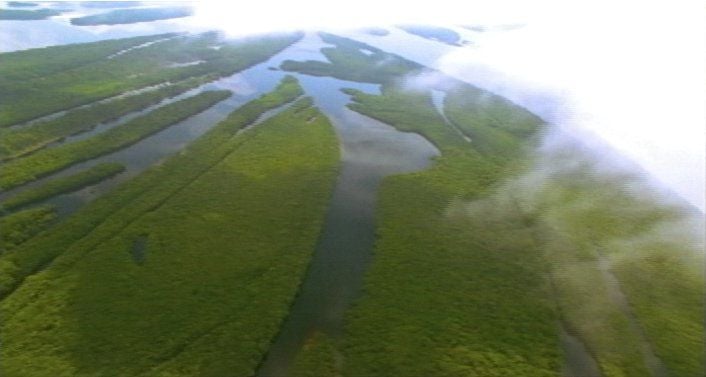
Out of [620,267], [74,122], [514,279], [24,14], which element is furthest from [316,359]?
[24,14]

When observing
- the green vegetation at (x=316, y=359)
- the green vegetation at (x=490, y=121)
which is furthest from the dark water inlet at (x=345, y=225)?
the green vegetation at (x=490, y=121)

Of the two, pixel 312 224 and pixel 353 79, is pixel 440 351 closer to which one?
pixel 312 224

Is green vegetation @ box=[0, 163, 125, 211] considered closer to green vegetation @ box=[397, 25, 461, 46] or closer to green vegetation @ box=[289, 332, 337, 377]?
green vegetation @ box=[289, 332, 337, 377]

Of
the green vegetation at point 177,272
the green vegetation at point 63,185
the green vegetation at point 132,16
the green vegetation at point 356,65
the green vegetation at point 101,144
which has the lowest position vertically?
the green vegetation at point 177,272

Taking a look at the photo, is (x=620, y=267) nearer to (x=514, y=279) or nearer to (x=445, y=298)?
(x=514, y=279)

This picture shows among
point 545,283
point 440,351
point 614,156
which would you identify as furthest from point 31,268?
point 614,156

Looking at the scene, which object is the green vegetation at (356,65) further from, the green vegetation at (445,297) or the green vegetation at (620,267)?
the green vegetation at (620,267)
